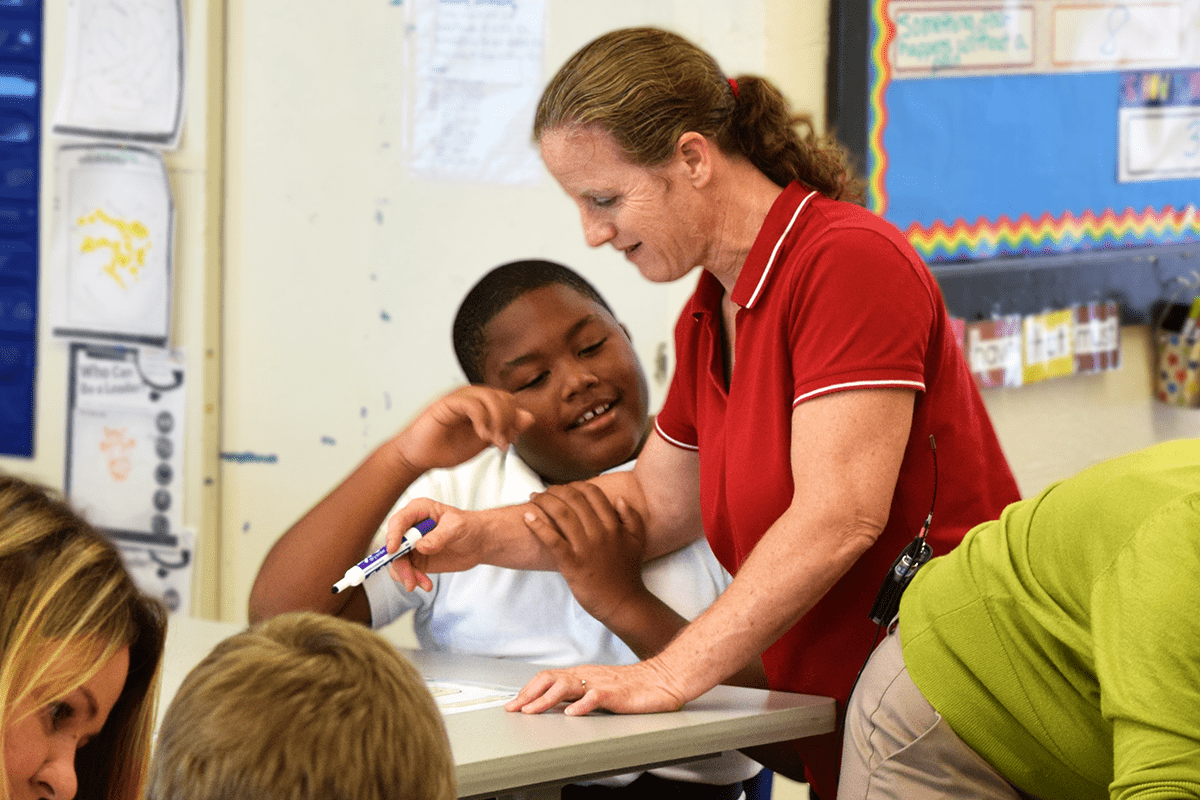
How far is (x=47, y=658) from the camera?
38.4 inches

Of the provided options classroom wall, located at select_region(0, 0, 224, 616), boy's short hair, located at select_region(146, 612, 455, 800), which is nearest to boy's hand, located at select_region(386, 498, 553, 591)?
boy's short hair, located at select_region(146, 612, 455, 800)

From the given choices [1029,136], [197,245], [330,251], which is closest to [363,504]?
[330,251]

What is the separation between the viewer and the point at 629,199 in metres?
1.42

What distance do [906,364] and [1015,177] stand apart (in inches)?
51.1

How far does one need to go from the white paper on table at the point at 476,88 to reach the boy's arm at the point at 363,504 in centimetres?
91

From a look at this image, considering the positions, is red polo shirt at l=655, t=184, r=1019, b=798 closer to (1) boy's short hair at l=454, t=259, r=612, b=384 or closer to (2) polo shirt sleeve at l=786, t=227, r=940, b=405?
(2) polo shirt sleeve at l=786, t=227, r=940, b=405

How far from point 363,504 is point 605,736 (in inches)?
21.6

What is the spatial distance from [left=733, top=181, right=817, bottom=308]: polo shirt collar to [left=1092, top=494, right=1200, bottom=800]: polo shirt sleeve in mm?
584

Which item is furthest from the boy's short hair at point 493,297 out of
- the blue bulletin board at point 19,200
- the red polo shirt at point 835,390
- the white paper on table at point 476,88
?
the blue bulletin board at point 19,200

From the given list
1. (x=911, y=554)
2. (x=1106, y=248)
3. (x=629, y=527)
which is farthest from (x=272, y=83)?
(x=911, y=554)

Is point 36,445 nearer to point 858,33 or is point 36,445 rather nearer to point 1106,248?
point 858,33

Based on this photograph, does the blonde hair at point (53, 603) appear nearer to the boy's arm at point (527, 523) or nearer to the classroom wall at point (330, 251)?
the boy's arm at point (527, 523)

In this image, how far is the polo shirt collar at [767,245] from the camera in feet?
4.56

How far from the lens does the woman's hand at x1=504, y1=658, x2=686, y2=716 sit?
4.22ft
